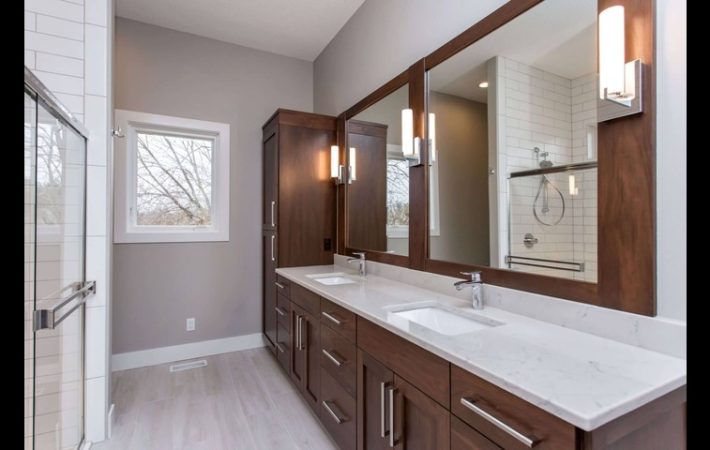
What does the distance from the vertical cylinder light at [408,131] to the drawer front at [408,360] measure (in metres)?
1.08

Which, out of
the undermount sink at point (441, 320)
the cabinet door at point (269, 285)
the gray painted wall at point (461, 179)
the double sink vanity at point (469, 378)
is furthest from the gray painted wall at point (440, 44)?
the cabinet door at point (269, 285)

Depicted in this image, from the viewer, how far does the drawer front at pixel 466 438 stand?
3.07 feet

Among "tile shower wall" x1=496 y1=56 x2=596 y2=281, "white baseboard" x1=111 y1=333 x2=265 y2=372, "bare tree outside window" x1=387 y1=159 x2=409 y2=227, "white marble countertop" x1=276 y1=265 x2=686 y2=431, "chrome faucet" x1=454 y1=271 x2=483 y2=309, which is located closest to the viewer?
"white marble countertop" x1=276 y1=265 x2=686 y2=431

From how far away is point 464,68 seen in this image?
1777 millimetres

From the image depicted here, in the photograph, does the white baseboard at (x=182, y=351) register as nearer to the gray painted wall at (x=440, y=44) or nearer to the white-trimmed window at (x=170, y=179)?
the white-trimmed window at (x=170, y=179)

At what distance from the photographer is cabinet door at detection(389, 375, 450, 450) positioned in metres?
1.09

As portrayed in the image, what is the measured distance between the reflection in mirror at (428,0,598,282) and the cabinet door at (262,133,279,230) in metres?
1.52

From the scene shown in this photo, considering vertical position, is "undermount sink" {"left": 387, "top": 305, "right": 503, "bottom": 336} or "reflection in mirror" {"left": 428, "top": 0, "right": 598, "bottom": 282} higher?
"reflection in mirror" {"left": 428, "top": 0, "right": 598, "bottom": 282}

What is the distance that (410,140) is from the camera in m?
2.07

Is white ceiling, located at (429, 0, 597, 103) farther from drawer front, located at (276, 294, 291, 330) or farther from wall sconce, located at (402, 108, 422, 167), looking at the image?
drawer front, located at (276, 294, 291, 330)

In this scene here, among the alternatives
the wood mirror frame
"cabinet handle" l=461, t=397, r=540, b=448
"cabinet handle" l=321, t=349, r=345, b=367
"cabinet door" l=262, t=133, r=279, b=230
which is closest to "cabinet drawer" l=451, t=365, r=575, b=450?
"cabinet handle" l=461, t=397, r=540, b=448
